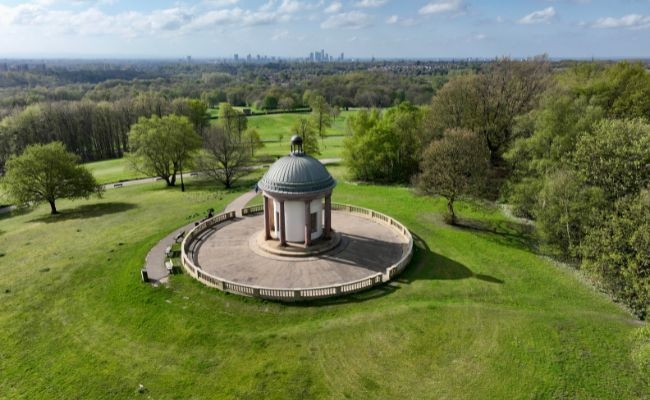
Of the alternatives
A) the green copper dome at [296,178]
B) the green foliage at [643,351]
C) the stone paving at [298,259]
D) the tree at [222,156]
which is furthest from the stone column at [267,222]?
the tree at [222,156]

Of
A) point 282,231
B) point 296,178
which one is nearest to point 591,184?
point 296,178

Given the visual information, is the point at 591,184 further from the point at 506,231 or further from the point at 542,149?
the point at 506,231

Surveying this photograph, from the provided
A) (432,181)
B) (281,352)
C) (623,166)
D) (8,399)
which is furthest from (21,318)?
(623,166)

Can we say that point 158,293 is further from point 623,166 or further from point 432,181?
point 623,166

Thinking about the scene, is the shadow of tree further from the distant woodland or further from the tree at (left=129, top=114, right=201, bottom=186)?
the tree at (left=129, top=114, right=201, bottom=186)

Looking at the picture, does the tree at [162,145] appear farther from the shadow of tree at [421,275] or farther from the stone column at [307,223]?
the shadow of tree at [421,275]

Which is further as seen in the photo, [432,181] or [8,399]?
[432,181]
